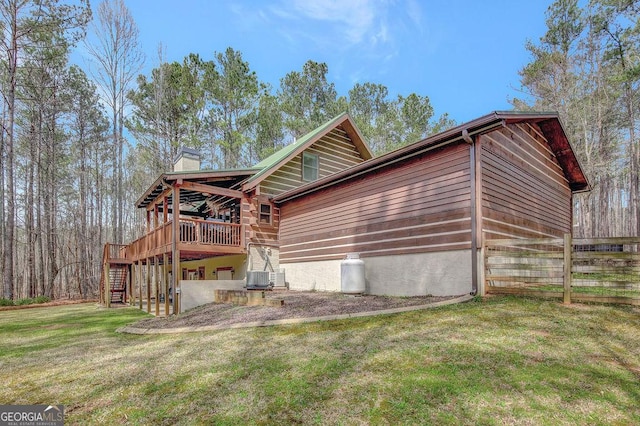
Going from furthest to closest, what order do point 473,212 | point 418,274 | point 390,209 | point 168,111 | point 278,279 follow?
point 168,111
point 278,279
point 390,209
point 418,274
point 473,212

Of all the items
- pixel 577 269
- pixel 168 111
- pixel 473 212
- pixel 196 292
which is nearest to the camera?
pixel 577 269

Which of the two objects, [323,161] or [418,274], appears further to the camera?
[323,161]

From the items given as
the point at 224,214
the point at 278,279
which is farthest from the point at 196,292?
the point at 224,214

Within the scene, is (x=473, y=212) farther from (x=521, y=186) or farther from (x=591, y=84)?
(x=591, y=84)

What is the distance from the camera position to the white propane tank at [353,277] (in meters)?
9.68

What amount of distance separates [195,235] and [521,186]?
34.6ft

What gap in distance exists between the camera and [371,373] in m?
3.84

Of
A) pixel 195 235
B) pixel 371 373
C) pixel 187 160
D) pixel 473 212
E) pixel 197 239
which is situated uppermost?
pixel 187 160

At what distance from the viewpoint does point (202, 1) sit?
12453 millimetres

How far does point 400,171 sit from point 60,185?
92.2ft

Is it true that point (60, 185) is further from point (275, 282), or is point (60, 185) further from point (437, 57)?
point (437, 57)

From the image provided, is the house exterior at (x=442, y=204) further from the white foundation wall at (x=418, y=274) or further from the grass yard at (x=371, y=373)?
the grass yard at (x=371, y=373)

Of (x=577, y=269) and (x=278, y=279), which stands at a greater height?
(x=577, y=269)

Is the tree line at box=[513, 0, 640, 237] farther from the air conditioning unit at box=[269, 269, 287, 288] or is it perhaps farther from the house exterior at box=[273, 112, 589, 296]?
the air conditioning unit at box=[269, 269, 287, 288]
